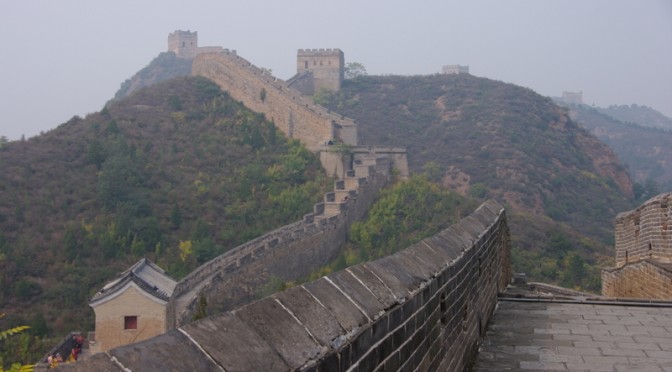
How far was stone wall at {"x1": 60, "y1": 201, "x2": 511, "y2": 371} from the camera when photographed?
88.0 inches

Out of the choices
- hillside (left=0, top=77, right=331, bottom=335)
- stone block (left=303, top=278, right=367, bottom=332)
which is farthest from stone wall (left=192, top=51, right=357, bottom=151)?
stone block (left=303, top=278, right=367, bottom=332)

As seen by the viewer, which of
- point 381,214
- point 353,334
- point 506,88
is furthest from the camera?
point 506,88

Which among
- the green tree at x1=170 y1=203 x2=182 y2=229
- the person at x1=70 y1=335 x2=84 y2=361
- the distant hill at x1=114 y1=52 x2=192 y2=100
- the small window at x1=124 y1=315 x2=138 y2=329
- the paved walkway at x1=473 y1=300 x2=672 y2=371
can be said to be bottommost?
the person at x1=70 y1=335 x2=84 y2=361

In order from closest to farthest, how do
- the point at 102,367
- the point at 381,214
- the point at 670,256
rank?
the point at 102,367, the point at 670,256, the point at 381,214

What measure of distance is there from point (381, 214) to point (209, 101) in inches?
610

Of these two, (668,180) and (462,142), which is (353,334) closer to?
(462,142)

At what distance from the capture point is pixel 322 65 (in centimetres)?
6519

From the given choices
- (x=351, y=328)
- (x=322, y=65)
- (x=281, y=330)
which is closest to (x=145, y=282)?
(x=351, y=328)

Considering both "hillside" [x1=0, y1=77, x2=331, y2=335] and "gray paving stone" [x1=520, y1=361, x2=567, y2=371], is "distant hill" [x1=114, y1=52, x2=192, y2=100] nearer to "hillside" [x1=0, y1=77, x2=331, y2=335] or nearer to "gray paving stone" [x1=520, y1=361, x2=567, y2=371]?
"hillside" [x1=0, y1=77, x2=331, y2=335]

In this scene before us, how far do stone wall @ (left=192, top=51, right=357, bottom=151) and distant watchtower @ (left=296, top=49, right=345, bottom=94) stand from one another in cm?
1588

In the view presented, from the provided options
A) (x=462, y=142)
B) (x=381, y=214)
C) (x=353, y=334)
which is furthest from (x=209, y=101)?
(x=353, y=334)

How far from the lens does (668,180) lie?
93.6m

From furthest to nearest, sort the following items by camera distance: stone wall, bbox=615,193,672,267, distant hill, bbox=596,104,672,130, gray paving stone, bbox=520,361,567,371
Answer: distant hill, bbox=596,104,672,130, stone wall, bbox=615,193,672,267, gray paving stone, bbox=520,361,567,371

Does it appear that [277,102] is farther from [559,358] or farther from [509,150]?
[559,358]
